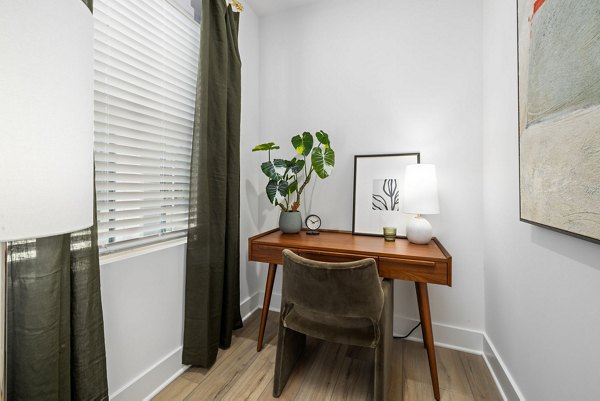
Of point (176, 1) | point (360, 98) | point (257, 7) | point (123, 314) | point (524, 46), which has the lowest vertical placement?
point (123, 314)

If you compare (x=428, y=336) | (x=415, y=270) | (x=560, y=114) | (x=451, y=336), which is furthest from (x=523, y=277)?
(x=451, y=336)

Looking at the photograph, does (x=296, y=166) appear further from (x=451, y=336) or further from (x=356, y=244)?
(x=451, y=336)

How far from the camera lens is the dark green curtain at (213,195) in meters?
1.61

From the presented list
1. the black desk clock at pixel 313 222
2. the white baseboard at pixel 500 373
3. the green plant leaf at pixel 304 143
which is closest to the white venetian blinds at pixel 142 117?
the green plant leaf at pixel 304 143

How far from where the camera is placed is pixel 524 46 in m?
1.13

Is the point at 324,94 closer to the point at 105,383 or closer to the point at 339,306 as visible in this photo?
the point at 339,306

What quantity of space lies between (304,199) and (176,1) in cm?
156

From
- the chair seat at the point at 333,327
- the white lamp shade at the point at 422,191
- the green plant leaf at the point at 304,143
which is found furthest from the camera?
the green plant leaf at the point at 304,143

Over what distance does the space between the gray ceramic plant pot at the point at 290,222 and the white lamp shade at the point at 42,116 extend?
1529 mm

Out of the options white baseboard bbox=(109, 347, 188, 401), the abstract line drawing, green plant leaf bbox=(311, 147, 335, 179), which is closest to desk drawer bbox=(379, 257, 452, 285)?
the abstract line drawing

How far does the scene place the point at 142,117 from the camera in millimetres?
1419

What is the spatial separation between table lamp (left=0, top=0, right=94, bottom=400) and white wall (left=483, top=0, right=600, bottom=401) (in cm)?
134

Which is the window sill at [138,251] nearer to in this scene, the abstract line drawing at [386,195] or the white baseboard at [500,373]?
the abstract line drawing at [386,195]

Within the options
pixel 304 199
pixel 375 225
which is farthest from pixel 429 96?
pixel 304 199
